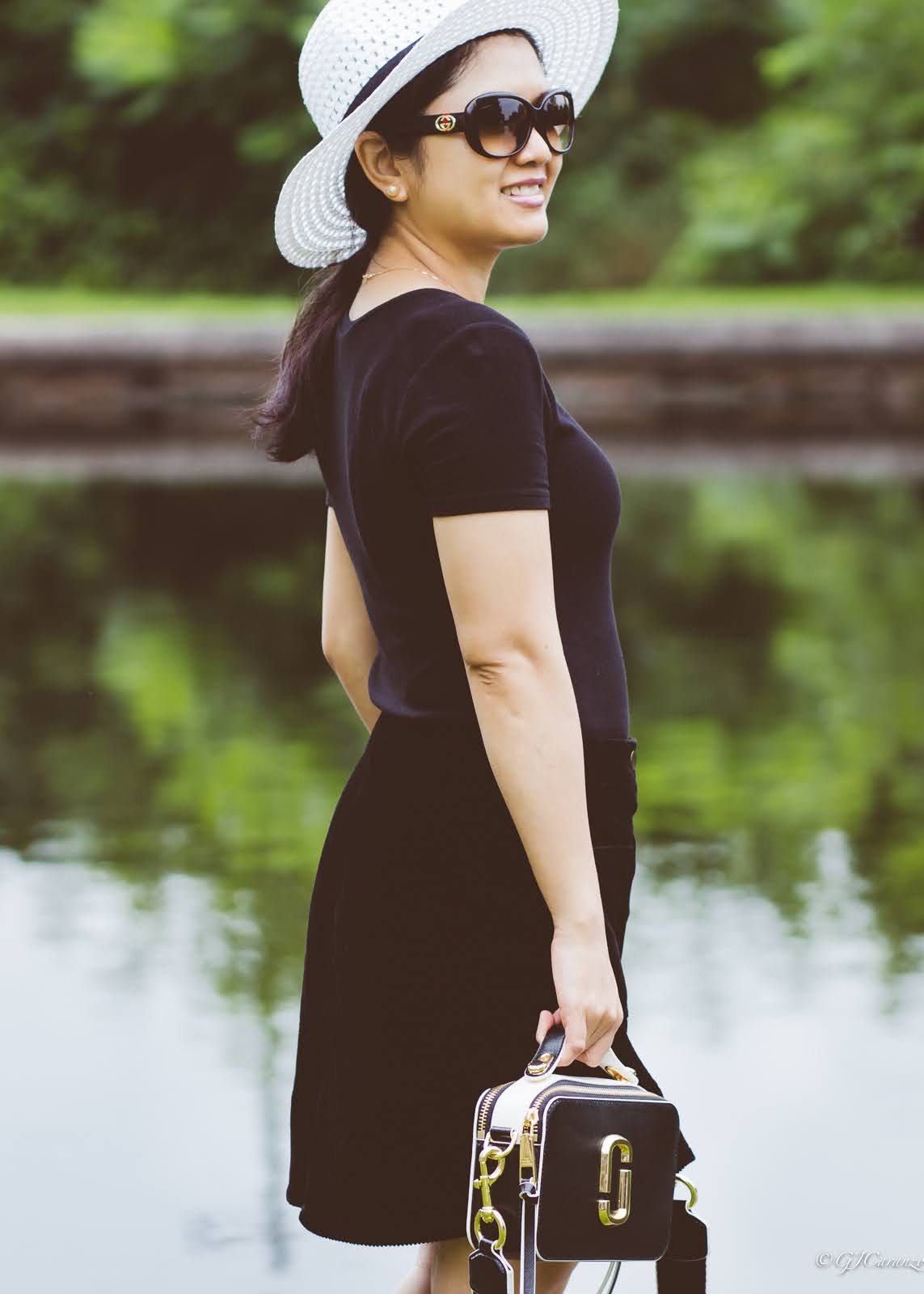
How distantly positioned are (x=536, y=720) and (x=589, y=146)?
26307mm

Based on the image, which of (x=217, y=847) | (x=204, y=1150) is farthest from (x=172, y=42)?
(x=204, y=1150)

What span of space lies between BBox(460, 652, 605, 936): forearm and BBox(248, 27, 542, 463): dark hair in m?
0.41

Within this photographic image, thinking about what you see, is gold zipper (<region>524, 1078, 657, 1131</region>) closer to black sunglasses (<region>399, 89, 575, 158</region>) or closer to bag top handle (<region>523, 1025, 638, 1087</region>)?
bag top handle (<region>523, 1025, 638, 1087</region>)

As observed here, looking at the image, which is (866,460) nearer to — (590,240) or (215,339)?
(215,339)

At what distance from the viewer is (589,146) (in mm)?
27453

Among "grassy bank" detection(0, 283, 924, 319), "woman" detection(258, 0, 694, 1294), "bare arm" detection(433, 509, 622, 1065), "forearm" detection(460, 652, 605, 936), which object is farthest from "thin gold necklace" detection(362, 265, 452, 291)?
"grassy bank" detection(0, 283, 924, 319)

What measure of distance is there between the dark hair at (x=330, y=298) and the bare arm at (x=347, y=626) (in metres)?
0.11

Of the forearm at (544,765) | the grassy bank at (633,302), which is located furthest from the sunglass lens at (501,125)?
the grassy bank at (633,302)

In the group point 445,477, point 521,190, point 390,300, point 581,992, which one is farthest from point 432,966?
point 521,190

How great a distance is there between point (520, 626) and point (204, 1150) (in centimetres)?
174

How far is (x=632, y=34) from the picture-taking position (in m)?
27.1

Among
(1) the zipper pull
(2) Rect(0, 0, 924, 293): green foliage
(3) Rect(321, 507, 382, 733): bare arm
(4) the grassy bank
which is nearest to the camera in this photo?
(1) the zipper pull

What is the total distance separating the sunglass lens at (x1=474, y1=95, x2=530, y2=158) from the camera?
2.04 metres

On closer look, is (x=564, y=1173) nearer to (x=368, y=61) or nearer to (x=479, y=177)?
(x=479, y=177)
